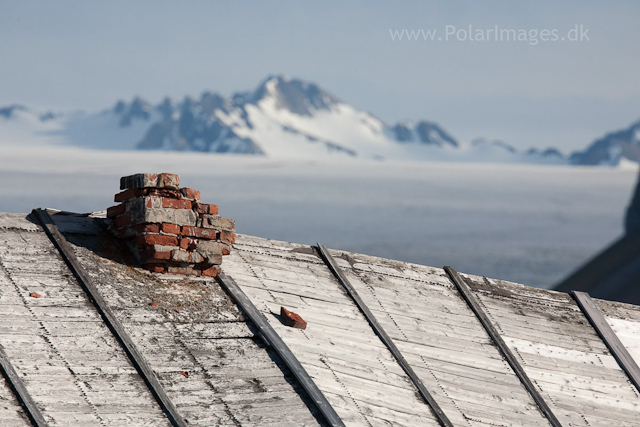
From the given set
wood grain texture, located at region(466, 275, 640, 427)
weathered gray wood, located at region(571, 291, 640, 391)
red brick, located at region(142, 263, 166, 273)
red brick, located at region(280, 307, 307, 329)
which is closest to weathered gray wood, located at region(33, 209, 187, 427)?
red brick, located at region(142, 263, 166, 273)

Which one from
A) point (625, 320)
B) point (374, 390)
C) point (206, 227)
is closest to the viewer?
point (374, 390)

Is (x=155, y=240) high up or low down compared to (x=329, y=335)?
up

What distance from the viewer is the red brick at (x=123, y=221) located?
7.21 metres

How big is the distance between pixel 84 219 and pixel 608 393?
551 cm

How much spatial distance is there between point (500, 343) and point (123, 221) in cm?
397

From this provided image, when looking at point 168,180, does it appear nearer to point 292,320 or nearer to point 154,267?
point 154,267

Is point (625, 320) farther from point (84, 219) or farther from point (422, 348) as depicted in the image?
point (84, 219)

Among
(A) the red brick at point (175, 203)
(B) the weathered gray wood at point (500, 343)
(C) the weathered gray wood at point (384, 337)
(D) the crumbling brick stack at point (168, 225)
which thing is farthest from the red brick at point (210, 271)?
(B) the weathered gray wood at point (500, 343)

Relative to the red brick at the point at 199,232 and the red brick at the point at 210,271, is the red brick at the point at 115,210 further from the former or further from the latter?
the red brick at the point at 210,271

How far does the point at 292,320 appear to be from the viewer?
7.09m

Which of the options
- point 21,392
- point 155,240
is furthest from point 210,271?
point 21,392

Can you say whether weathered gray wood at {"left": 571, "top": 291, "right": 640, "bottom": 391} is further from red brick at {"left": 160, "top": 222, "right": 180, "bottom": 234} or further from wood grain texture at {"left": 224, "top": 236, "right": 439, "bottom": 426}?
red brick at {"left": 160, "top": 222, "right": 180, "bottom": 234}

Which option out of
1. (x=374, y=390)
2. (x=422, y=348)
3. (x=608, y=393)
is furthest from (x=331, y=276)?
(x=608, y=393)

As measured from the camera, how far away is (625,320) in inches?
386
